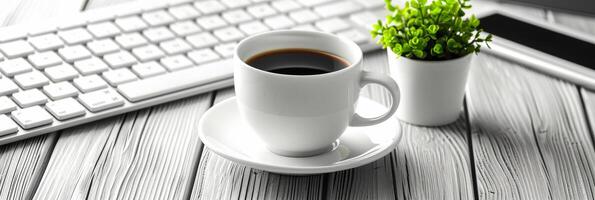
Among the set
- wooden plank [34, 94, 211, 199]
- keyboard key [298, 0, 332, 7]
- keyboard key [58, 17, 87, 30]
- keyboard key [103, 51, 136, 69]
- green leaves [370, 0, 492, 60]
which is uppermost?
green leaves [370, 0, 492, 60]

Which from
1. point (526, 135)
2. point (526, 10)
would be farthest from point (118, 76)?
point (526, 10)

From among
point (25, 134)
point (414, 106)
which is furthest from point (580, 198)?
point (25, 134)

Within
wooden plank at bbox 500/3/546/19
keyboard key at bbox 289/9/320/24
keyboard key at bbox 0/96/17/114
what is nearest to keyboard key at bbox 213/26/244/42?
keyboard key at bbox 289/9/320/24

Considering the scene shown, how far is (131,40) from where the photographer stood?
103 centimetres

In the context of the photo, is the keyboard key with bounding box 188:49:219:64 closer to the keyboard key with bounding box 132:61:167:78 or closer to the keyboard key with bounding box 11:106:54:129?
the keyboard key with bounding box 132:61:167:78

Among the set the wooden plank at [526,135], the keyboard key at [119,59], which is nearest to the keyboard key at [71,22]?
the keyboard key at [119,59]

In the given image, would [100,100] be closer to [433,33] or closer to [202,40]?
[202,40]

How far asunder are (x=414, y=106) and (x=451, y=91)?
0.05 m

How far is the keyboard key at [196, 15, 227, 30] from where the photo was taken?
1091 millimetres

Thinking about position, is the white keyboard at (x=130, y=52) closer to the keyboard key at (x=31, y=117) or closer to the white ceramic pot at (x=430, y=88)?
the keyboard key at (x=31, y=117)

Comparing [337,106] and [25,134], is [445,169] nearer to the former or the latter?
[337,106]

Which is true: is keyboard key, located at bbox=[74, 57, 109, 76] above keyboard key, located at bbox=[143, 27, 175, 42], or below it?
below

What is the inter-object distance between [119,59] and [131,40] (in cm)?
6

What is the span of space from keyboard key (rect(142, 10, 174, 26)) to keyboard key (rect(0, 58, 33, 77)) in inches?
8.2
